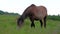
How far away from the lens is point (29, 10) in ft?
44.9

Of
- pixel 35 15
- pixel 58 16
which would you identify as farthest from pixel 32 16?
pixel 58 16

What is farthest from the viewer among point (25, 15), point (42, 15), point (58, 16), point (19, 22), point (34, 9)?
point (58, 16)

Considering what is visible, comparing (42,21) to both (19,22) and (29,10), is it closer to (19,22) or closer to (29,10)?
(29,10)

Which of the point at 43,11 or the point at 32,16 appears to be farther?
the point at 43,11

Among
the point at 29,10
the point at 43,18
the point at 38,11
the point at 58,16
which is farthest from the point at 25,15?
the point at 58,16

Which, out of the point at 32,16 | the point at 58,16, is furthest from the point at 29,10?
the point at 58,16

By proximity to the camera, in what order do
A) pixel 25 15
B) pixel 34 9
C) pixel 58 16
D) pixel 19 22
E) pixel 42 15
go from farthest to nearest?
pixel 58 16
pixel 42 15
pixel 34 9
pixel 25 15
pixel 19 22

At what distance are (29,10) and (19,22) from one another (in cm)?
168

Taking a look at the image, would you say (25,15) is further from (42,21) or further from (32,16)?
(42,21)

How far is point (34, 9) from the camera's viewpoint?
14102 millimetres

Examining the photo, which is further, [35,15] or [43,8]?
[43,8]

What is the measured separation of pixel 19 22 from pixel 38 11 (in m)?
2.62

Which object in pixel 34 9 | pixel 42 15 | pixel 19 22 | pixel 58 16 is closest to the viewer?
pixel 19 22

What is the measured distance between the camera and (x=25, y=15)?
13.2 m
